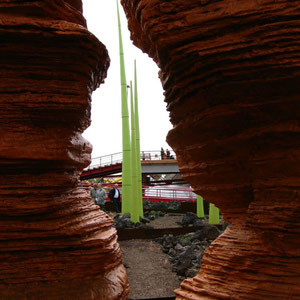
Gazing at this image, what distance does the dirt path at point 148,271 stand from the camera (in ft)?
20.9

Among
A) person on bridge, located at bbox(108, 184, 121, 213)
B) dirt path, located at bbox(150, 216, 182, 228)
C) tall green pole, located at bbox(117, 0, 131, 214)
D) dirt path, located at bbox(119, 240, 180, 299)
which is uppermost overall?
tall green pole, located at bbox(117, 0, 131, 214)

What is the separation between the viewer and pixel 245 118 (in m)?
3.72

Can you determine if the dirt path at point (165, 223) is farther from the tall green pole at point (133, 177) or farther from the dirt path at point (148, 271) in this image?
the dirt path at point (148, 271)

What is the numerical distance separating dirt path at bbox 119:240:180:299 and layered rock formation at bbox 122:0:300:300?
2.44 m

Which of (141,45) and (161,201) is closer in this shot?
(141,45)

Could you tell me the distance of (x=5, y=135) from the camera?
4.27 metres

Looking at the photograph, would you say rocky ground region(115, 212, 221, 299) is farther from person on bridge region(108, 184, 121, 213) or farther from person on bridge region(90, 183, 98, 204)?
person on bridge region(90, 183, 98, 204)

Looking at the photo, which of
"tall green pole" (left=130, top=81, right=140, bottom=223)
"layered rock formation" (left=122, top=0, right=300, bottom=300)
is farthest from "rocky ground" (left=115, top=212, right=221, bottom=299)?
"layered rock formation" (left=122, top=0, right=300, bottom=300)

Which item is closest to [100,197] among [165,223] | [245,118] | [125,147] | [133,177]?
[133,177]

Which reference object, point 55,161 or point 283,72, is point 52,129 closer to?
point 55,161

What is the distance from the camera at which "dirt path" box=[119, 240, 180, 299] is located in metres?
6.37

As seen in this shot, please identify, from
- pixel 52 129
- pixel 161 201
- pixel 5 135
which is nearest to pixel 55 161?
pixel 52 129

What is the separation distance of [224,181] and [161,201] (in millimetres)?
18580

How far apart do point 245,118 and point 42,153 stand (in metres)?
2.63
